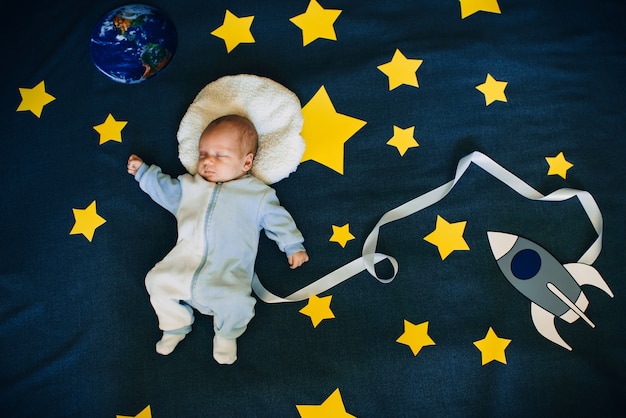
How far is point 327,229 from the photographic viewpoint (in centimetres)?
138

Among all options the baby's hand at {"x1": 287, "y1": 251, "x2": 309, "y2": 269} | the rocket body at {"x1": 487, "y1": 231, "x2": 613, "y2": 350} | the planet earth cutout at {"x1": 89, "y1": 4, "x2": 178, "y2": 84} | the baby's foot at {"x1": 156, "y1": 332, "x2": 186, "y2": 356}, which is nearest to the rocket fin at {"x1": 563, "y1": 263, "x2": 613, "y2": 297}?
the rocket body at {"x1": 487, "y1": 231, "x2": 613, "y2": 350}

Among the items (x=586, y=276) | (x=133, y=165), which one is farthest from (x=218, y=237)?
(x=586, y=276)

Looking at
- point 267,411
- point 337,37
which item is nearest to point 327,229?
point 267,411

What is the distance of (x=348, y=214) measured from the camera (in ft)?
4.56

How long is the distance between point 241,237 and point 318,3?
82 cm

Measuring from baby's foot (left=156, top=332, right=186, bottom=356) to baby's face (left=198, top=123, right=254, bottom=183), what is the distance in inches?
16.9

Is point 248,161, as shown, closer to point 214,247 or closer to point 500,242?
point 214,247

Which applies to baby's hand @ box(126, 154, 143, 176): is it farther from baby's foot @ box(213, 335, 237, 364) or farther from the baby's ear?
baby's foot @ box(213, 335, 237, 364)

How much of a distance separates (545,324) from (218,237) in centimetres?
91

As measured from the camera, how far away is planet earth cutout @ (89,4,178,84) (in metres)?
1.45

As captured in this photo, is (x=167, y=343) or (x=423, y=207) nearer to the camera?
(x=167, y=343)

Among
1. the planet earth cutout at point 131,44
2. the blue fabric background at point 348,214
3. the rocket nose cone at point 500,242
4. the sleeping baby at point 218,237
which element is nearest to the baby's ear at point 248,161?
the sleeping baby at point 218,237

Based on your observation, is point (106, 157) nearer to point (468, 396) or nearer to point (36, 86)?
point (36, 86)

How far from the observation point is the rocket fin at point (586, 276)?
4.32 ft
